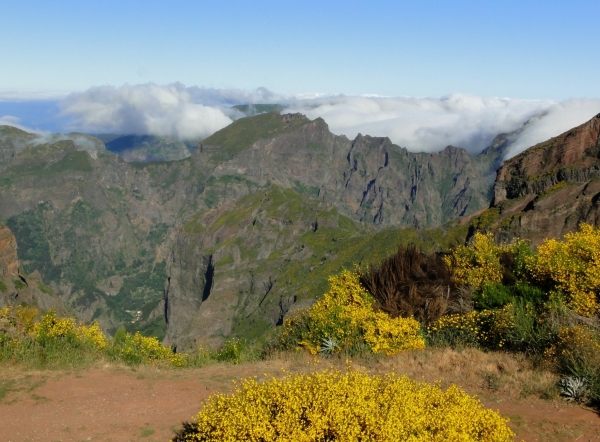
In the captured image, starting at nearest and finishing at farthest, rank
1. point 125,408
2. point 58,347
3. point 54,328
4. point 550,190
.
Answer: point 125,408 → point 58,347 → point 54,328 → point 550,190

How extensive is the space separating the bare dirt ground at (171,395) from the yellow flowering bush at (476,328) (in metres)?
1.05

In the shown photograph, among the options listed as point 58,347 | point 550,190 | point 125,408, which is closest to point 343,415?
point 125,408

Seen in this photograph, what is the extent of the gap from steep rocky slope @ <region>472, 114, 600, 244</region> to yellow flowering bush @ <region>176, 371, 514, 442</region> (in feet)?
134

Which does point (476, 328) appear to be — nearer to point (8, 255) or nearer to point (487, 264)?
point (487, 264)

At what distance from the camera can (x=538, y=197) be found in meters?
54.5

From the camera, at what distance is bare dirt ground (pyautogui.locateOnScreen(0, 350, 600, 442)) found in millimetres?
10539

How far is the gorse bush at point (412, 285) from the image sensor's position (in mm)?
18922

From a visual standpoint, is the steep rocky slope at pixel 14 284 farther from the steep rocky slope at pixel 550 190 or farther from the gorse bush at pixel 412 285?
the gorse bush at pixel 412 285

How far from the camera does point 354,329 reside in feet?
55.9

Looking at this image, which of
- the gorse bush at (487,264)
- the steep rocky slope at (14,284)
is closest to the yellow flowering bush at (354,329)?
the gorse bush at (487,264)

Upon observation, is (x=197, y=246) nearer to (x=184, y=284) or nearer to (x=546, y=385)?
(x=184, y=284)

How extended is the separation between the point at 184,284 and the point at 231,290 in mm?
48151

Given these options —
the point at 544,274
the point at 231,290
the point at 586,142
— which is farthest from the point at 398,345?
the point at 231,290

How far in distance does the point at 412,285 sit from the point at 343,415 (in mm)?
12650
